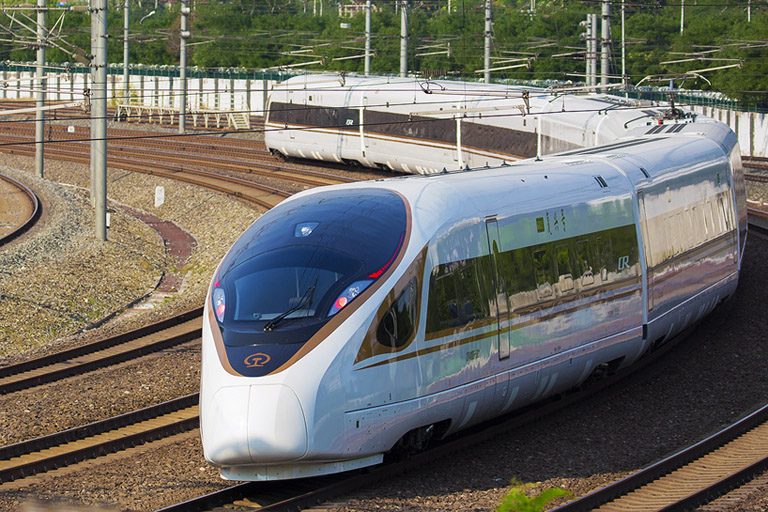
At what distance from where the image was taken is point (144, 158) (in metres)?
38.4

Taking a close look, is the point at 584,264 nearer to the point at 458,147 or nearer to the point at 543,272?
the point at 543,272

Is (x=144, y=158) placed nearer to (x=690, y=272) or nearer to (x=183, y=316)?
(x=183, y=316)

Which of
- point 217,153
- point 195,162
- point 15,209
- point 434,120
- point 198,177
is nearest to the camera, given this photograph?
point 15,209

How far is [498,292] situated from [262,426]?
10.9ft

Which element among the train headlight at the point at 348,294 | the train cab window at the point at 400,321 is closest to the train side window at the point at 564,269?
the train cab window at the point at 400,321

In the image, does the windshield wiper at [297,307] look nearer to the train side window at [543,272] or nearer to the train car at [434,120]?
the train side window at [543,272]

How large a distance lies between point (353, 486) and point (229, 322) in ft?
6.34

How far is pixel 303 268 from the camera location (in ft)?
30.1

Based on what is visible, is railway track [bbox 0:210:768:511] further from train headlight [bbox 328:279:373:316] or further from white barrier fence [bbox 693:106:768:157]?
white barrier fence [bbox 693:106:768:157]

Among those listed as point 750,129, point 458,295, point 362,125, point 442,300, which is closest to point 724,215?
point 458,295

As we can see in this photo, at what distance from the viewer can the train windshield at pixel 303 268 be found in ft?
28.9

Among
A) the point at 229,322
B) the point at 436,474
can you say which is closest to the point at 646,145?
the point at 436,474

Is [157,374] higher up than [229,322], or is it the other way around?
[229,322]

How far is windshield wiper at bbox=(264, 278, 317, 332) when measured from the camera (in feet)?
28.7
